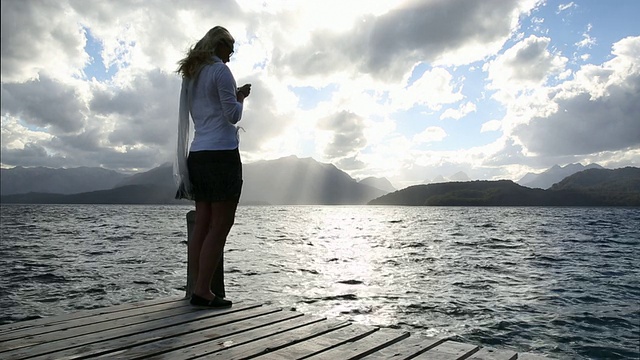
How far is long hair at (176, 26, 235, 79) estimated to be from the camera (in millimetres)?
5512

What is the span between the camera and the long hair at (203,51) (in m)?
5.51

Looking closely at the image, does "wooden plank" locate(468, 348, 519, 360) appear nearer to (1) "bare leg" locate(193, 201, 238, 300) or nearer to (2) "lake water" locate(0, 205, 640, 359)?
(1) "bare leg" locate(193, 201, 238, 300)

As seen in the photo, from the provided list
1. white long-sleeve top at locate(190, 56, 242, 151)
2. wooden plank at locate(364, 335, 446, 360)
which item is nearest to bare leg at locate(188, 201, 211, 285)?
white long-sleeve top at locate(190, 56, 242, 151)

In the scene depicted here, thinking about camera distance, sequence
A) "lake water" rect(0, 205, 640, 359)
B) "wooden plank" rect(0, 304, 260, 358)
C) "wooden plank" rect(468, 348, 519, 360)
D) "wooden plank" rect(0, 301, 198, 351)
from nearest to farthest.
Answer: "wooden plank" rect(468, 348, 519, 360)
"wooden plank" rect(0, 304, 260, 358)
"wooden plank" rect(0, 301, 198, 351)
"lake water" rect(0, 205, 640, 359)

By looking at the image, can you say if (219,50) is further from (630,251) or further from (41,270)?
(630,251)

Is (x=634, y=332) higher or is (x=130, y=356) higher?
(x=130, y=356)

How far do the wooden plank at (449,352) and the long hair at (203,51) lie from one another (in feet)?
13.5

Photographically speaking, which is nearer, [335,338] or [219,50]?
[335,338]

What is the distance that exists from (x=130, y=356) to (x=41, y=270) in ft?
57.5

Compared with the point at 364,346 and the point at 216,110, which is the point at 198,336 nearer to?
the point at 364,346

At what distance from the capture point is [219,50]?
18.4ft

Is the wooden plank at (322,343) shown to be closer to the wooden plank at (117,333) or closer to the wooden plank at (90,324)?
the wooden plank at (117,333)

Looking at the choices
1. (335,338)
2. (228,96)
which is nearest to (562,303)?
(335,338)

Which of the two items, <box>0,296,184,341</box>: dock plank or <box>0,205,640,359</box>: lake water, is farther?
<box>0,205,640,359</box>: lake water
